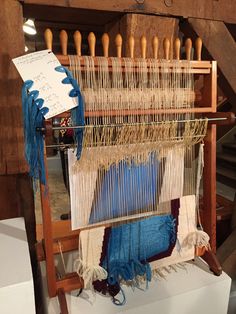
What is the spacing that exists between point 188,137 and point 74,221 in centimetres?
57

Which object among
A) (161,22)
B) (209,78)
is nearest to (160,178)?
(209,78)

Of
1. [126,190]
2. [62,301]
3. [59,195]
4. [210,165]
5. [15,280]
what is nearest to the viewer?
[15,280]

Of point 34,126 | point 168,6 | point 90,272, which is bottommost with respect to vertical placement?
point 90,272

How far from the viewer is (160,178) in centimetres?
112

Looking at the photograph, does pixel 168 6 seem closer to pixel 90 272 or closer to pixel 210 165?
pixel 210 165

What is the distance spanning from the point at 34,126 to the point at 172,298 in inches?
33.3

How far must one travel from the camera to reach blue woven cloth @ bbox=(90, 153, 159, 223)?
3.41 feet

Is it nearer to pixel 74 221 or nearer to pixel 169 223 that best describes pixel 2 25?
pixel 74 221

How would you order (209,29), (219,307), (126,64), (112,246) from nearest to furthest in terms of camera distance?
(126,64)
(112,246)
(219,307)
(209,29)

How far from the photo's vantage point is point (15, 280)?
806 mm

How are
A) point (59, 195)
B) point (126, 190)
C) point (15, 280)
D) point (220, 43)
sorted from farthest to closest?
point (59, 195), point (220, 43), point (126, 190), point (15, 280)

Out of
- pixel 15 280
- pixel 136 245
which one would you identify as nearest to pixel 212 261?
pixel 136 245

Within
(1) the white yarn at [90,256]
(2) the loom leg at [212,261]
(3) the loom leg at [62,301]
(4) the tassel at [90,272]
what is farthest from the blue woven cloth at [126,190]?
(2) the loom leg at [212,261]

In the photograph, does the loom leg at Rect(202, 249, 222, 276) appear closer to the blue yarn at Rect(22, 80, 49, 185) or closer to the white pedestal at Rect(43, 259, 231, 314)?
the white pedestal at Rect(43, 259, 231, 314)
